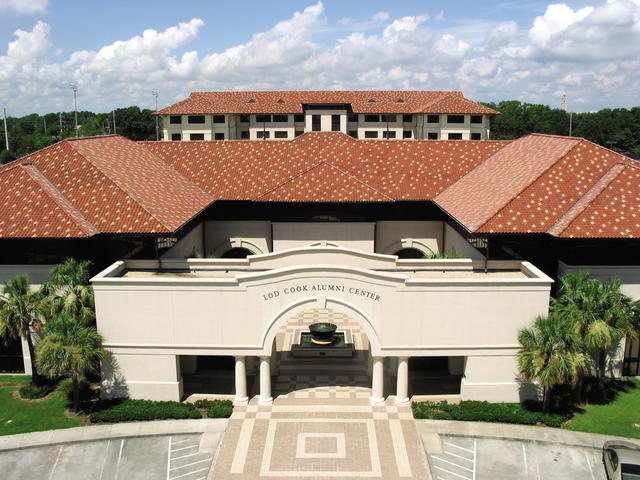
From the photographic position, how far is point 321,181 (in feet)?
131

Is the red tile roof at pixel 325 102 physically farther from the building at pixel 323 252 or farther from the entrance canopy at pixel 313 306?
the entrance canopy at pixel 313 306

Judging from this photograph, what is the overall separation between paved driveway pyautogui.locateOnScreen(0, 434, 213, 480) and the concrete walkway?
0.86ft

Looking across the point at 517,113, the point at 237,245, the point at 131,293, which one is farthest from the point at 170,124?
the point at 517,113

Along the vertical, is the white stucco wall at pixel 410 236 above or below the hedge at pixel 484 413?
above

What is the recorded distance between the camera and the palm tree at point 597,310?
27.0 m

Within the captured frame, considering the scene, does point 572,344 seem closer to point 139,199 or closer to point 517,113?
point 139,199

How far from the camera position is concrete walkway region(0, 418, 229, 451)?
26250 millimetres

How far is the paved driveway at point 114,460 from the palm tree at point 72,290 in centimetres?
616

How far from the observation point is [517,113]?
16650 cm

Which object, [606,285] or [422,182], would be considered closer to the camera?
[606,285]

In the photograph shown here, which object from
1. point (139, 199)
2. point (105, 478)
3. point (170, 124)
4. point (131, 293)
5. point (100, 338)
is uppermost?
point (170, 124)

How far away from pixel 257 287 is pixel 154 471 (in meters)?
9.18

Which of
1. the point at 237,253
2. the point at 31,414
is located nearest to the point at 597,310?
the point at 237,253

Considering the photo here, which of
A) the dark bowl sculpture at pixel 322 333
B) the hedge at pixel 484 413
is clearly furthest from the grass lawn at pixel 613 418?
the dark bowl sculpture at pixel 322 333
